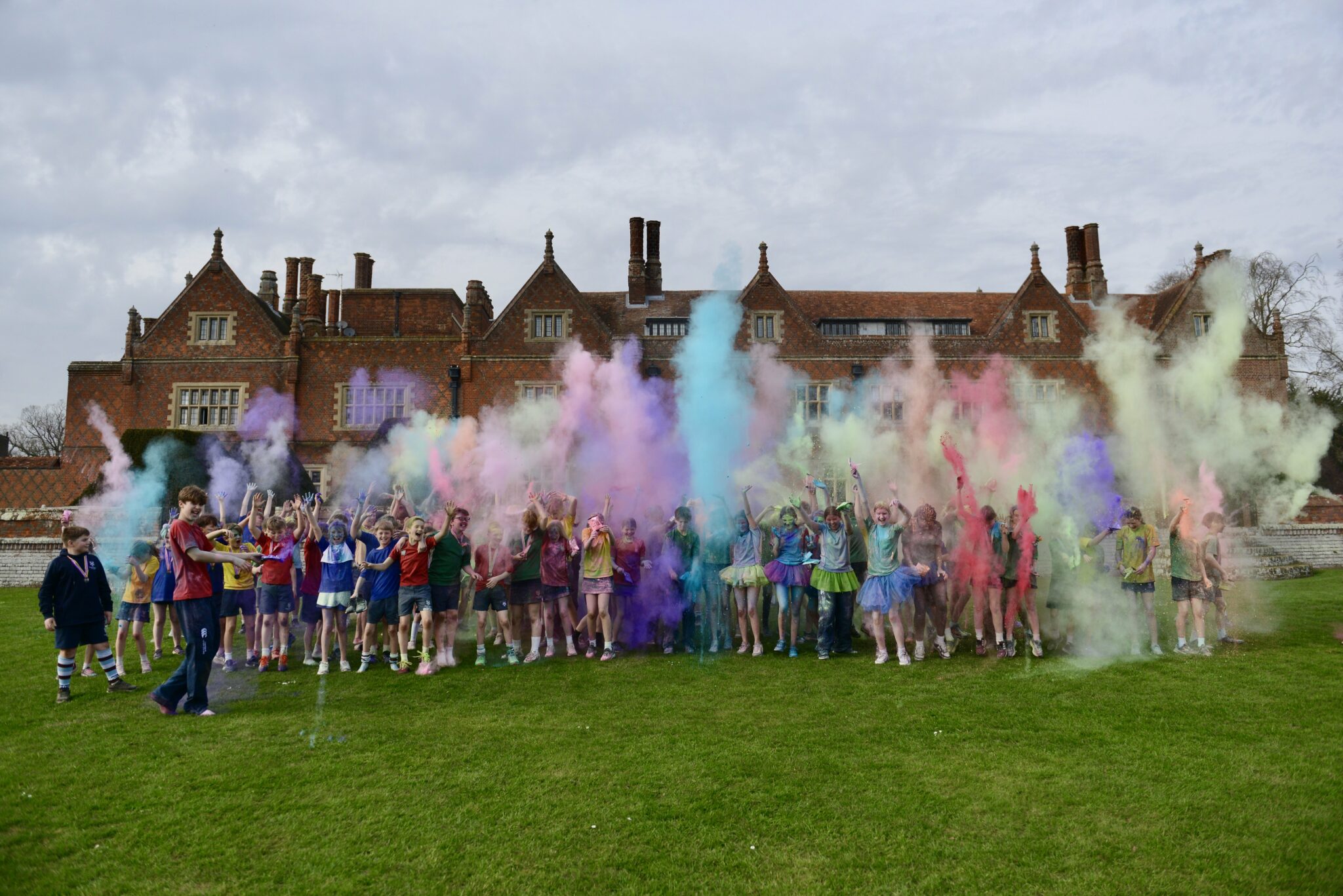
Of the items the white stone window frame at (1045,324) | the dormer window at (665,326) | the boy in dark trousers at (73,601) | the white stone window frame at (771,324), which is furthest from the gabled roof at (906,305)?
the boy in dark trousers at (73,601)

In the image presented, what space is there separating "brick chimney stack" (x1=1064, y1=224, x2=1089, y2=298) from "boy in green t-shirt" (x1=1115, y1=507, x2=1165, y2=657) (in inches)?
1055

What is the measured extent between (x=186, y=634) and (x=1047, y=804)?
7.70m

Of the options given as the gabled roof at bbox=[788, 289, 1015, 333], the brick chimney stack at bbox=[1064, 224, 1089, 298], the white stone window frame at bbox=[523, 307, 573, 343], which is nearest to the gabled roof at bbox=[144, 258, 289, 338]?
the white stone window frame at bbox=[523, 307, 573, 343]

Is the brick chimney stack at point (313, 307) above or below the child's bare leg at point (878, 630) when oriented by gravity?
above

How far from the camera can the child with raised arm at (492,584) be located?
32.9ft

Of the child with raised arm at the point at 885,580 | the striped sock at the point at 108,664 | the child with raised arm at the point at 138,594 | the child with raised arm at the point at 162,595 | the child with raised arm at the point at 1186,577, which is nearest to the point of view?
the striped sock at the point at 108,664

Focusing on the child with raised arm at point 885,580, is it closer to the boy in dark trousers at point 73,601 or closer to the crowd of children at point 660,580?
the crowd of children at point 660,580

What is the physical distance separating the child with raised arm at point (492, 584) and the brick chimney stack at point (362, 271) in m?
27.9

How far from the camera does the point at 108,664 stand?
29.3ft

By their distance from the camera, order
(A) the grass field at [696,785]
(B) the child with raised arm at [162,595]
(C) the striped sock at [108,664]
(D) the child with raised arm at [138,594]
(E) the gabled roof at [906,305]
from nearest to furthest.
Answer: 1. (A) the grass field at [696,785]
2. (C) the striped sock at [108,664]
3. (B) the child with raised arm at [162,595]
4. (D) the child with raised arm at [138,594]
5. (E) the gabled roof at [906,305]

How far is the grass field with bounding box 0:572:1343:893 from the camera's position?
4.41 metres

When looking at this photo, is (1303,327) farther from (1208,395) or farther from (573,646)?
(573,646)

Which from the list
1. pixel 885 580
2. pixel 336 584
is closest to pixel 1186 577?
pixel 885 580

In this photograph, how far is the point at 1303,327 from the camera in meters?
32.0
